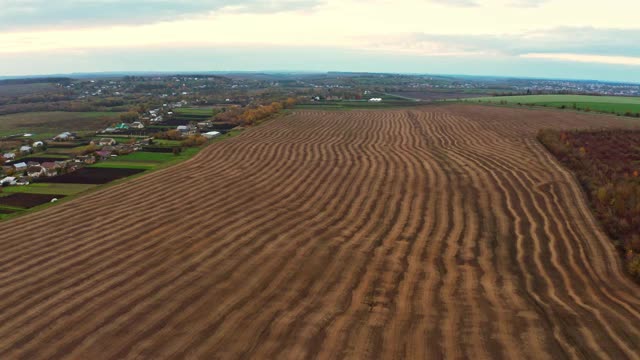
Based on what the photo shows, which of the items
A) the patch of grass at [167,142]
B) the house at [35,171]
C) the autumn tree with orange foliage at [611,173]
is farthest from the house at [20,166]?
the autumn tree with orange foliage at [611,173]

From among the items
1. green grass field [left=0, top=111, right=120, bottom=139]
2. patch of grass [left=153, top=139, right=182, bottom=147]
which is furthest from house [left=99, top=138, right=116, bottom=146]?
green grass field [left=0, top=111, right=120, bottom=139]

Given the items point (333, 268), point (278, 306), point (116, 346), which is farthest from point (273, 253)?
point (116, 346)

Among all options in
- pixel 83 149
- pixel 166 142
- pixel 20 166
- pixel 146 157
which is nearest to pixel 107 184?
pixel 146 157

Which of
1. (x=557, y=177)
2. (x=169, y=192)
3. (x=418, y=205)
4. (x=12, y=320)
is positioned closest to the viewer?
(x=12, y=320)

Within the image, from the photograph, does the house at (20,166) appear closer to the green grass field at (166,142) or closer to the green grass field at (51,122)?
the green grass field at (166,142)

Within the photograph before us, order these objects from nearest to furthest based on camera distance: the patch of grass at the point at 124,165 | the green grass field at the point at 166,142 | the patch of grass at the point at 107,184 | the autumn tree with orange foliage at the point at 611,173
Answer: the autumn tree with orange foliage at the point at 611,173, the patch of grass at the point at 107,184, the patch of grass at the point at 124,165, the green grass field at the point at 166,142

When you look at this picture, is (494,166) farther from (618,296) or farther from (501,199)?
(618,296)
